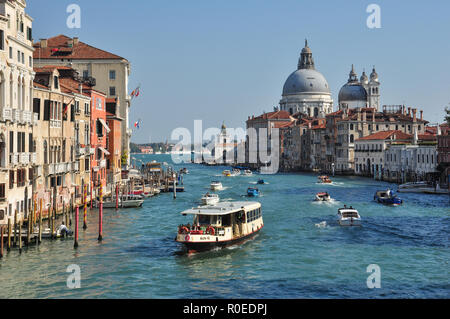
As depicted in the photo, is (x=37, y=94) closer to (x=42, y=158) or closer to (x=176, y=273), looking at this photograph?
(x=42, y=158)

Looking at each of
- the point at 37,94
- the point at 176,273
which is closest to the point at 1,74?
the point at 37,94

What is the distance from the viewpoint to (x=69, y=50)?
52188mm

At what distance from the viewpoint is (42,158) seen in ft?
92.7

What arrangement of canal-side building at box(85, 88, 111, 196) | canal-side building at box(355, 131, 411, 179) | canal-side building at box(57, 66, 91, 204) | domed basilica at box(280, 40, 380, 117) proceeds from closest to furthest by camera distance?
canal-side building at box(57, 66, 91, 204) < canal-side building at box(85, 88, 111, 196) < canal-side building at box(355, 131, 411, 179) < domed basilica at box(280, 40, 380, 117)

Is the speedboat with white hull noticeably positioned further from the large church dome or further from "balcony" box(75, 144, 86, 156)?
the large church dome

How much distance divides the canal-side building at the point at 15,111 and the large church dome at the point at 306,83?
119 metres

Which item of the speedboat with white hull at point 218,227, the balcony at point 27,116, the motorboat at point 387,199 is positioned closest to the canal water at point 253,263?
the speedboat with white hull at point 218,227

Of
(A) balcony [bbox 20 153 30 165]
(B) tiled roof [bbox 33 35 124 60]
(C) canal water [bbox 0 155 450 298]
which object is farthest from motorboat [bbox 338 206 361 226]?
(B) tiled roof [bbox 33 35 124 60]

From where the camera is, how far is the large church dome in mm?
142750

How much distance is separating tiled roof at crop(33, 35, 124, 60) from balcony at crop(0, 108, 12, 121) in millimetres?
29027

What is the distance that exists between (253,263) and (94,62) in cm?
3505

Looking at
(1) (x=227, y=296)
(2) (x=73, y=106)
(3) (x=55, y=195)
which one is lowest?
(1) (x=227, y=296)
